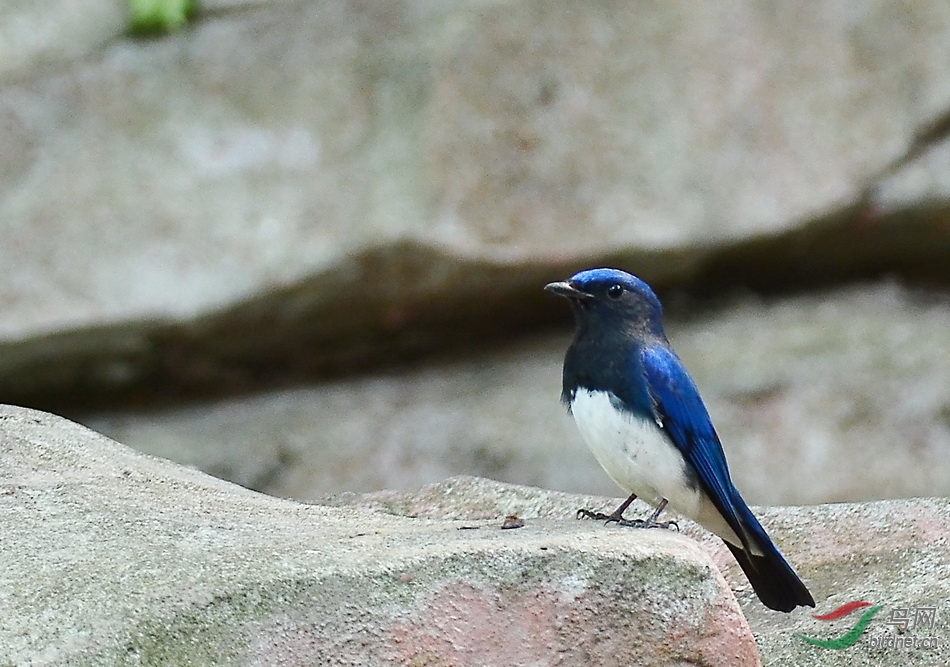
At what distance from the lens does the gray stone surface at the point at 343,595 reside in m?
2.54

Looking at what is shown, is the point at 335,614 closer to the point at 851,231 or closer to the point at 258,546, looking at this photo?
the point at 258,546

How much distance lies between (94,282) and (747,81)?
373 cm

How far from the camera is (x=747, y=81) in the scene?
7.02m

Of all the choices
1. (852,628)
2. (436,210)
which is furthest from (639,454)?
(436,210)

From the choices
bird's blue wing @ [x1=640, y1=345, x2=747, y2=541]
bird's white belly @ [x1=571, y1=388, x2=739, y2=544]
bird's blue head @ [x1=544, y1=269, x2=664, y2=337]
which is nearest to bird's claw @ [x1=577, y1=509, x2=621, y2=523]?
bird's white belly @ [x1=571, y1=388, x2=739, y2=544]

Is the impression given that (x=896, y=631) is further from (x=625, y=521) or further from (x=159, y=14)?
(x=159, y=14)

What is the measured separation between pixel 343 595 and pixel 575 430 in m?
4.24

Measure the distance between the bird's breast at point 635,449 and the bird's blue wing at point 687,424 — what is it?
0.04 m

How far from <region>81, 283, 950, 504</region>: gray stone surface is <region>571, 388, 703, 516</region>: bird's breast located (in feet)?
9.11

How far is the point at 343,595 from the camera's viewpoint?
8.57 ft

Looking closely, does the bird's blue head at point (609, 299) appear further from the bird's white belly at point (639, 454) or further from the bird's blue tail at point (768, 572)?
the bird's blue tail at point (768, 572)

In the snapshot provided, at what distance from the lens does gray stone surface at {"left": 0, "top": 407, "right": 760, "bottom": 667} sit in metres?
2.54

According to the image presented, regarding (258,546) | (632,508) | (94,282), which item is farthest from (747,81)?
(258,546)

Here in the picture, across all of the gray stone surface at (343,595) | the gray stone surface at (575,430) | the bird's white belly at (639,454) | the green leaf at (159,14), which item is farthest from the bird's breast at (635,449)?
the green leaf at (159,14)
